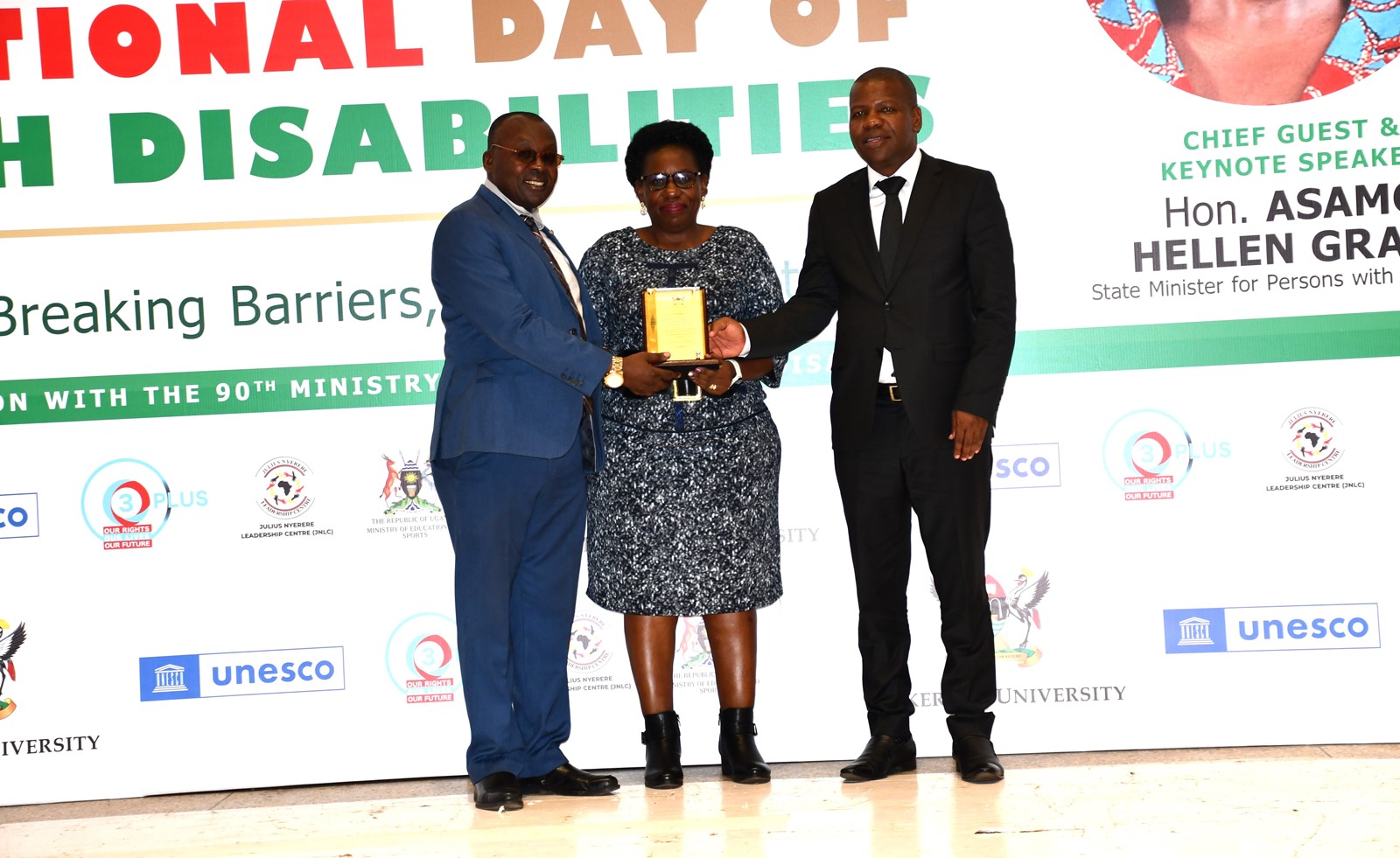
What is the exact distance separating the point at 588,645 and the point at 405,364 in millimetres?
1088

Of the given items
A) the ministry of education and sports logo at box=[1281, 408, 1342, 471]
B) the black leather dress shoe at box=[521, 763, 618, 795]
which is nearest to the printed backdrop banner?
the ministry of education and sports logo at box=[1281, 408, 1342, 471]

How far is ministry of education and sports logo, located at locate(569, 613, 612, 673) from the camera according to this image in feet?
13.5

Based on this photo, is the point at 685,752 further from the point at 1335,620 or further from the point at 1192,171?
the point at 1192,171

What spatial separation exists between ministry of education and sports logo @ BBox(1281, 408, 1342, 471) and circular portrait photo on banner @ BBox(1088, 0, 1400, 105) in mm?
999

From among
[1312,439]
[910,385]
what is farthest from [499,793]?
[1312,439]

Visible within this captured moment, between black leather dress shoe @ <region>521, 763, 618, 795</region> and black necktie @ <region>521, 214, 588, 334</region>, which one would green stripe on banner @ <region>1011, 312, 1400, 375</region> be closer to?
black necktie @ <region>521, 214, 588, 334</region>

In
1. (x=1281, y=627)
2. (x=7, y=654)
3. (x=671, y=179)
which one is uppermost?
(x=671, y=179)

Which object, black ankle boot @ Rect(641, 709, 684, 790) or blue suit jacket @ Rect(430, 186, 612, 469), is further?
black ankle boot @ Rect(641, 709, 684, 790)

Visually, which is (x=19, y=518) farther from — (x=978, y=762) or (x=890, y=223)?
(x=978, y=762)

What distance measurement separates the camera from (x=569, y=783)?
11.4 feet

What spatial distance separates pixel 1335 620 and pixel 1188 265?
3.97 ft

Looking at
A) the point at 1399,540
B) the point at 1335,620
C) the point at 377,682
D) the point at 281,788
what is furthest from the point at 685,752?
the point at 1399,540

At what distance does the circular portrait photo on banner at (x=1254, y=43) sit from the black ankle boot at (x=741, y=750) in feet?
7.84

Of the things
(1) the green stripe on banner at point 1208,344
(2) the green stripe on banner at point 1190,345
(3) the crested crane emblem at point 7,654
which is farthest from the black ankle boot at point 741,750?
(3) the crested crane emblem at point 7,654
